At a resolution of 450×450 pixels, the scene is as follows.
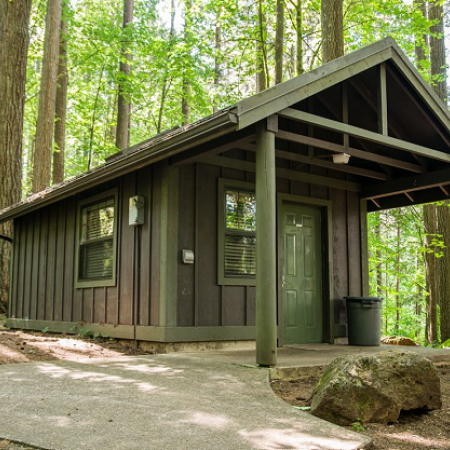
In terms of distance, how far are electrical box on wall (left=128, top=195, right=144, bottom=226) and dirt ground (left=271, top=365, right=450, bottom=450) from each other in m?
3.31

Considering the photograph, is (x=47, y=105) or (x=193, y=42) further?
(x=193, y=42)

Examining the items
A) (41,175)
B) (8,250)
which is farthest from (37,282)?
(41,175)

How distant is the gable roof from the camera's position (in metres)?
5.45

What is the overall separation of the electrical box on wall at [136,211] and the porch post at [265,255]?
7.92 ft

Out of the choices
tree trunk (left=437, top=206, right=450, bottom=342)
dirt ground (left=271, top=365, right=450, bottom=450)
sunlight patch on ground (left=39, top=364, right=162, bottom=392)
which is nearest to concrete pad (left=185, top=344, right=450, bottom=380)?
dirt ground (left=271, top=365, right=450, bottom=450)

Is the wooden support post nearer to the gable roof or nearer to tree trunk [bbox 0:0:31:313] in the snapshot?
the gable roof

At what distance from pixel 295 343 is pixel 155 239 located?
2.85 meters

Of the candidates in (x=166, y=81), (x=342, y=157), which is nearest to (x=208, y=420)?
(x=342, y=157)

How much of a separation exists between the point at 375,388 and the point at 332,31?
8.20 m

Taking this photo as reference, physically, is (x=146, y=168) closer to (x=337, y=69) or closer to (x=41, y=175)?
(x=337, y=69)

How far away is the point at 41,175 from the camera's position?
44.4 ft

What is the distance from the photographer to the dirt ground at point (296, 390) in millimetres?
3732

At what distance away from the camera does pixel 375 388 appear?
4113 millimetres

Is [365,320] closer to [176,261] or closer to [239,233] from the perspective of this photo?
[239,233]
